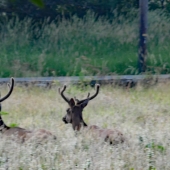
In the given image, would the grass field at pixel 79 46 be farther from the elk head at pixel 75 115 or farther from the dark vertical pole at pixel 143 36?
the elk head at pixel 75 115

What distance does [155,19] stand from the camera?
56.1 ft

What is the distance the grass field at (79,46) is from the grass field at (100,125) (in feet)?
7.70

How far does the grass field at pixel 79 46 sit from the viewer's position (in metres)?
13.5

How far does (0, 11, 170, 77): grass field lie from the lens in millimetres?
13469

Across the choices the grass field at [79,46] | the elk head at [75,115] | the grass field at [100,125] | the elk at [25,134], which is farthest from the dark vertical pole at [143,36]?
the elk at [25,134]

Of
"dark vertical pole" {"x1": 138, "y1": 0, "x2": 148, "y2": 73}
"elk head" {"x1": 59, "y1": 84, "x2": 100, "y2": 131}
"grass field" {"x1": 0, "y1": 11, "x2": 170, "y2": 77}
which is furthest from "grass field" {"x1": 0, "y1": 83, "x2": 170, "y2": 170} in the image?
"grass field" {"x1": 0, "y1": 11, "x2": 170, "y2": 77}

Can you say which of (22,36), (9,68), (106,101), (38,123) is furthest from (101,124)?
(22,36)

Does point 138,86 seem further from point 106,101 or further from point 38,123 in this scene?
point 38,123

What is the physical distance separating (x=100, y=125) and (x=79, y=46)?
7734 mm

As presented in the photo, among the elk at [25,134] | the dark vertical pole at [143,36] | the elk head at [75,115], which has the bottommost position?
the elk at [25,134]

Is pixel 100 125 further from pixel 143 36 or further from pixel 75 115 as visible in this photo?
pixel 143 36

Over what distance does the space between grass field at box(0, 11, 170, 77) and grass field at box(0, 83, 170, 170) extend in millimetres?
2348

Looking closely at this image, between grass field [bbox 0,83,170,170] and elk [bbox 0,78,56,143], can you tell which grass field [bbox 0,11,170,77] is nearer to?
grass field [bbox 0,83,170,170]

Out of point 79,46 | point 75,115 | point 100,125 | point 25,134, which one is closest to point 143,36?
point 79,46
